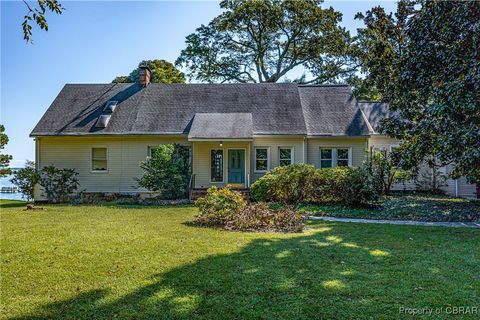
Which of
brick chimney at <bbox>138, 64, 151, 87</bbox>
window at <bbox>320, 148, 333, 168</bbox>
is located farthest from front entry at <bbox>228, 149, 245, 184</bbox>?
brick chimney at <bbox>138, 64, 151, 87</bbox>

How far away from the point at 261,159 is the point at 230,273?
12615 mm

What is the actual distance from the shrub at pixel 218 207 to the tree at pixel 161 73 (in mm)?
22184

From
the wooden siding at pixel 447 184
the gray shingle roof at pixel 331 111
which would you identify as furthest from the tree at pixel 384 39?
the wooden siding at pixel 447 184

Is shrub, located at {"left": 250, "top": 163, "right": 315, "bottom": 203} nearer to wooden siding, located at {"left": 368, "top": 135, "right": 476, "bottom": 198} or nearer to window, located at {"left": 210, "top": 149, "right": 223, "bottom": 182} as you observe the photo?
window, located at {"left": 210, "top": 149, "right": 223, "bottom": 182}

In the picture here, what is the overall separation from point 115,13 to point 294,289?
9.97 meters

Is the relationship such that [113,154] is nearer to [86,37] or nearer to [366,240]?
[86,37]

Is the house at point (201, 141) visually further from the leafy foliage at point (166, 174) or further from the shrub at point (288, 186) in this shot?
the shrub at point (288, 186)

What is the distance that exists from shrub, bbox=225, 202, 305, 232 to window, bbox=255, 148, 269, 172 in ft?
26.3

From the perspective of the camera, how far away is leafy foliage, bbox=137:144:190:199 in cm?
1512

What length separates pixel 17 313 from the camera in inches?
144

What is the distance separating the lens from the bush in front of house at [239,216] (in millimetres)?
8758

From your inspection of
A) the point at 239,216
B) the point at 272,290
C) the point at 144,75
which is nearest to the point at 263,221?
the point at 239,216

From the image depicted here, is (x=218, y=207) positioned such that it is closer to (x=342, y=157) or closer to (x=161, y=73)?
(x=342, y=157)

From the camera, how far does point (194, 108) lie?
18688 mm
